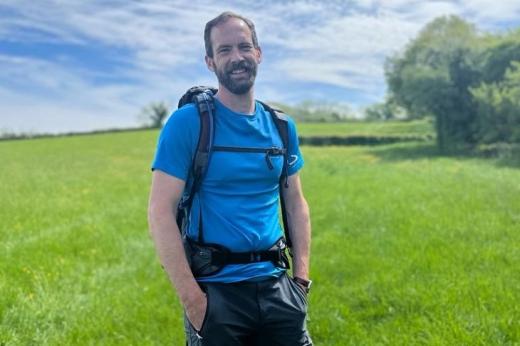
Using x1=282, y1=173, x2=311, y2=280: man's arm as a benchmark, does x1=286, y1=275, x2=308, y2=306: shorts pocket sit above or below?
below

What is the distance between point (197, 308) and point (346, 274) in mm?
5258

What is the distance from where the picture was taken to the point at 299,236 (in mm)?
3602

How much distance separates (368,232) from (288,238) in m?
7.12

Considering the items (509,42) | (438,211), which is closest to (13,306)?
(438,211)

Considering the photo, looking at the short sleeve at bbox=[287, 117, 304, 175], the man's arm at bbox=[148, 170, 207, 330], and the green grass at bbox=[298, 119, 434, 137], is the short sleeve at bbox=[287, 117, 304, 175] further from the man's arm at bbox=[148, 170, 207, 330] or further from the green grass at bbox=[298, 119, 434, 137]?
the green grass at bbox=[298, 119, 434, 137]

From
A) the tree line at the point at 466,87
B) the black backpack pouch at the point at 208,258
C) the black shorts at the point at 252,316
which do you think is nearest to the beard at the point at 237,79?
the black backpack pouch at the point at 208,258

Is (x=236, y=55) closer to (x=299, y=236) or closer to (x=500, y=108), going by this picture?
(x=299, y=236)

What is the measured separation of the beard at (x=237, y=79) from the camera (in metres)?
3.12

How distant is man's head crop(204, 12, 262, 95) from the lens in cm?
313

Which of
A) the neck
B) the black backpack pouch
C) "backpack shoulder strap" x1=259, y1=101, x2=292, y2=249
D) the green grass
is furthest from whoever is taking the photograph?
the green grass

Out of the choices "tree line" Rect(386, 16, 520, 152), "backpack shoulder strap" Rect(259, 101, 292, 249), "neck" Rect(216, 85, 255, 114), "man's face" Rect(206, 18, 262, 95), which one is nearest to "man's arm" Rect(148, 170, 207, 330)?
"neck" Rect(216, 85, 255, 114)

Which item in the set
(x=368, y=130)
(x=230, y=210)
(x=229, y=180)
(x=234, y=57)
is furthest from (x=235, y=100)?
(x=368, y=130)

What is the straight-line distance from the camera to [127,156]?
46250mm

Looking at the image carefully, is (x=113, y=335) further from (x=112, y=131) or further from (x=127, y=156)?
(x=112, y=131)
